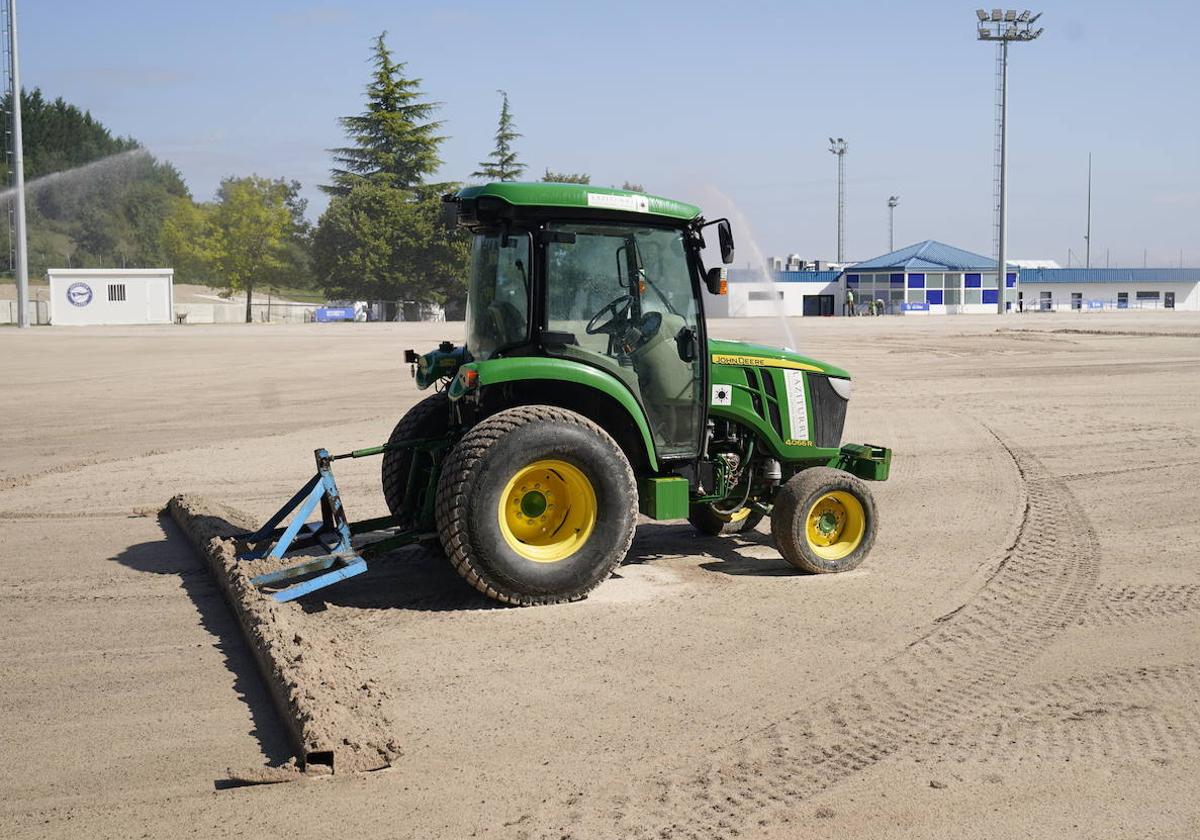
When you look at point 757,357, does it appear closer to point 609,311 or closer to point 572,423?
point 609,311

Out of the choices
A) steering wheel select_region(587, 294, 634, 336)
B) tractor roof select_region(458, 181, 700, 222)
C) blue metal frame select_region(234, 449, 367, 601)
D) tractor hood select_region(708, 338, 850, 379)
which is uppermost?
tractor roof select_region(458, 181, 700, 222)

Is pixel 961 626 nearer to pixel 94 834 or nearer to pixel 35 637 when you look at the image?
pixel 94 834

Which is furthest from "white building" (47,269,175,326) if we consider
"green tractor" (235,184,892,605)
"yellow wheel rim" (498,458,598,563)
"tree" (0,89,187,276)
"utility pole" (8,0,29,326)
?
"yellow wheel rim" (498,458,598,563)

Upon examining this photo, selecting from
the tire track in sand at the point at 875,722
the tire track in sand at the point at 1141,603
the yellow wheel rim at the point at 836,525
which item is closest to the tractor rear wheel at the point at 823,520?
the yellow wheel rim at the point at 836,525

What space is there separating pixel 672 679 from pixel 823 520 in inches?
101

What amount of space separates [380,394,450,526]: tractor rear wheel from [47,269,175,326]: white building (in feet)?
162

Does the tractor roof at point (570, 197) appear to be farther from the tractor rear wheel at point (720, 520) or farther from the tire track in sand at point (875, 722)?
the tire track in sand at point (875, 722)

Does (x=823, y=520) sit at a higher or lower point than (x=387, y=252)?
lower

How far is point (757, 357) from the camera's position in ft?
26.1

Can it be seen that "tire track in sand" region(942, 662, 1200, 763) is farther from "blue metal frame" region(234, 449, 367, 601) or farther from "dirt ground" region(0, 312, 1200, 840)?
"blue metal frame" region(234, 449, 367, 601)

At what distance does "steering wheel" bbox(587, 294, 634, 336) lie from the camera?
7117mm

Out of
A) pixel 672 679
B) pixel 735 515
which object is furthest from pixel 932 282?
pixel 672 679

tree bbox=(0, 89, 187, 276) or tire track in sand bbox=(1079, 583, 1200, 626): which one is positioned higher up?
tree bbox=(0, 89, 187, 276)

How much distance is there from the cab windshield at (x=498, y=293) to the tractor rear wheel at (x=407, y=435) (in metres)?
0.54
